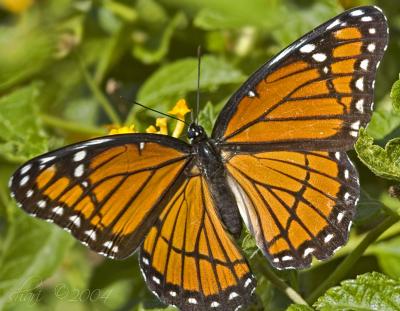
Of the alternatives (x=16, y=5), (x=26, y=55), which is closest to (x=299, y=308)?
(x=26, y=55)

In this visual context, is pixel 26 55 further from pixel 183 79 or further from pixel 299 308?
pixel 299 308

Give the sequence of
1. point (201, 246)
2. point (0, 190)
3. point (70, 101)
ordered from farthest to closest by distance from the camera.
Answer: point (70, 101) < point (0, 190) < point (201, 246)

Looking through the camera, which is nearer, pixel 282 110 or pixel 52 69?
pixel 282 110

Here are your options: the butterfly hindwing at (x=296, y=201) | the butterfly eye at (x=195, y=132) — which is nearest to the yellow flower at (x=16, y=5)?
the butterfly eye at (x=195, y=132)

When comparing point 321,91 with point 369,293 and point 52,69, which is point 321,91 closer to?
point 369,293

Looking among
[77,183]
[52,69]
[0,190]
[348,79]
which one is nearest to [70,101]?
[52,69]

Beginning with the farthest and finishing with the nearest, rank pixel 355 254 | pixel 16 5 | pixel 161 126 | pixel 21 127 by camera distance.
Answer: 1. pixel 16 5
2. pixel 21 127
3. pixel 161 126
4. pixel 355 254

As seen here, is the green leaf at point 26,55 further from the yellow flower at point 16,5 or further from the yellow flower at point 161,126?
the yellow flower at point 161,126
